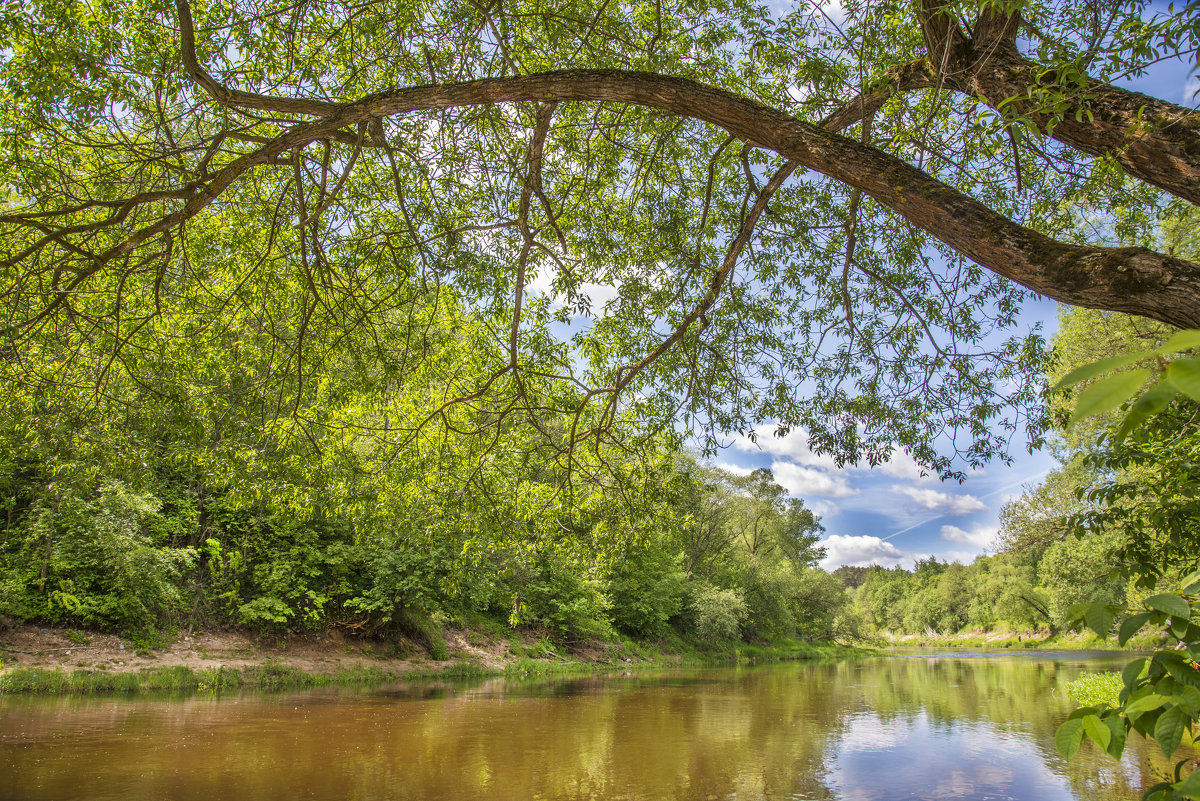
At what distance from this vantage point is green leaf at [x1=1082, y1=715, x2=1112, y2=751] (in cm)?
134

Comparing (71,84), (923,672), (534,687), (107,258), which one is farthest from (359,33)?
(923,672)

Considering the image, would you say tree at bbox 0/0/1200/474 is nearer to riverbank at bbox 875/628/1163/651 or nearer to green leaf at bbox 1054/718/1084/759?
Result: green leaf at bbox 1054/718/1084/759

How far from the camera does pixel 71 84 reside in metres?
5.74

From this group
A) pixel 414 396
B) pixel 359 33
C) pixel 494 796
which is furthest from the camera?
pixel 414 396

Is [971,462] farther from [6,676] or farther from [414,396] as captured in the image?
[6,676]

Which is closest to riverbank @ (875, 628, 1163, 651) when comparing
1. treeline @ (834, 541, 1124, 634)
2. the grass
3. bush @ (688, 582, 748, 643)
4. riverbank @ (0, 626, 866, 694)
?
the grass

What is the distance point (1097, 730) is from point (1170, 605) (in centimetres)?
30

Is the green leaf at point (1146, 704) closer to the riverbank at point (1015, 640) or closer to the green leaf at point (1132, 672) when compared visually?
the green leaf at point (1132, 672)

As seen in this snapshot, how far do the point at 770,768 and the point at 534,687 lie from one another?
1049 centimetres

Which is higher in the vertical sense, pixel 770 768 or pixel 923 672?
pixel 770 768

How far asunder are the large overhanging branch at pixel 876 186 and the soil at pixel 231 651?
41.3ft

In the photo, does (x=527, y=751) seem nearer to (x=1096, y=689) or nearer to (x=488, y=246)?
(x=488, y=246)

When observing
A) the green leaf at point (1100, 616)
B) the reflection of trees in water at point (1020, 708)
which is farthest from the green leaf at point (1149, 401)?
the reflection of trees in water at point (1020, 708)

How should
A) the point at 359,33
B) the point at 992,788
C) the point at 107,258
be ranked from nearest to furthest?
the point at 107,258 < the point at 359,33 < the point at 992,788
